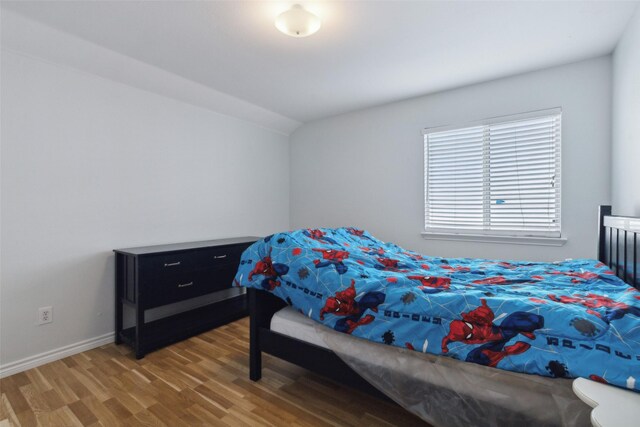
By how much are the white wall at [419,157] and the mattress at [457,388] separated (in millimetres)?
2053

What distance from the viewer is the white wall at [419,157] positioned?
8.25ft

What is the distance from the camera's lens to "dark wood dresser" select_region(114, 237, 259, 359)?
235 cm

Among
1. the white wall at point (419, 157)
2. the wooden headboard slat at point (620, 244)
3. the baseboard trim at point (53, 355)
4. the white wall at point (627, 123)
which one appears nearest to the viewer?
the wooden headboard slat at point (620, 244)

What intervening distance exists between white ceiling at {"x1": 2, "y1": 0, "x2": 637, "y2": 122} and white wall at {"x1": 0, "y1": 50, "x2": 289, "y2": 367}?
0.47 m

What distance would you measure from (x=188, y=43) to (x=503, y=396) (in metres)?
2.74

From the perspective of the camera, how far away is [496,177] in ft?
9.59

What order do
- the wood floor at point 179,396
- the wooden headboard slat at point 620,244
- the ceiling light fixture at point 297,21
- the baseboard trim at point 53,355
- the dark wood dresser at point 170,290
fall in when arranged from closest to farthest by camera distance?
1. the wooden headboard slat at point 620,244
2. the wood floor at point 179,396
3. the ceiling light fixture at point 297,21
4. the baseboard trim at point 53,355
5. the dark wood dresser at point 170,290

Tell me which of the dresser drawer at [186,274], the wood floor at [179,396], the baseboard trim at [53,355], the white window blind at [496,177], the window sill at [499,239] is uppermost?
the white window blind at [496,177]

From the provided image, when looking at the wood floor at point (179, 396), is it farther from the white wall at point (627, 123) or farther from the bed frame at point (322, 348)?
the white wall at point (627, 123)

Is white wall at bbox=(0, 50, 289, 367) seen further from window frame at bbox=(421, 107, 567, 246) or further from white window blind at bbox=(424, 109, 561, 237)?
white window blind at bbox=(424, 109, 561, 237)

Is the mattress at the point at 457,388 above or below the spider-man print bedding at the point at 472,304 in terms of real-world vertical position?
below

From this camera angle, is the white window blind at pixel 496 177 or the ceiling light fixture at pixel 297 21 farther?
Answer: the white window blind at pixel 496 177

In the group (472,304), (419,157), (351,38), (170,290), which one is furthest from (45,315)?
(419,157)

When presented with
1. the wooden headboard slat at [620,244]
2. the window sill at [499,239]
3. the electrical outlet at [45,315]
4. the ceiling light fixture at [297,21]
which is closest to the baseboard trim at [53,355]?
the electrical outlet at [45,315]
